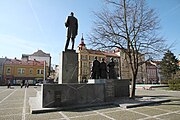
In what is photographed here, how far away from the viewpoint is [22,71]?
56.7 metres

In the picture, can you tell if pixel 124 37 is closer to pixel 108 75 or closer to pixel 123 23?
pixel 123 23

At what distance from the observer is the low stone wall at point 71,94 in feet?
28.7

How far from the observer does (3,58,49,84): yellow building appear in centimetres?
5500

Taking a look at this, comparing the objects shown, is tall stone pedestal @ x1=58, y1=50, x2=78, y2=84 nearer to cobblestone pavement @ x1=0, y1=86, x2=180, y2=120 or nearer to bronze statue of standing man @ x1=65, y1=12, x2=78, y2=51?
bronze statue of standing man @ x1=65, y1=12, x2=78, y2=51

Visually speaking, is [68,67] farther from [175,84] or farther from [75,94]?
[175,84]

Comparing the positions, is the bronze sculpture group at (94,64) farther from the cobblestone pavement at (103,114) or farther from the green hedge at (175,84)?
the green hedge at (175,84)

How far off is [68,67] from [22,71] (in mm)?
51090

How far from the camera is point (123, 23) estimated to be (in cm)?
1402

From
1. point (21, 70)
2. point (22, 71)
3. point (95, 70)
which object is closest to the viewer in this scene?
point (95, 70)

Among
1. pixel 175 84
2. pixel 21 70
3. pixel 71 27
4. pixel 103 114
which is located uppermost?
pixel 71 27

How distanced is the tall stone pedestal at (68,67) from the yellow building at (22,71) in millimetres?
49656

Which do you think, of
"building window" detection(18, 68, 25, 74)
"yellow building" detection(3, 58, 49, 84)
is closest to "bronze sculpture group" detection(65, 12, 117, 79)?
"yellow building" detection(3, 58, 49, 84)

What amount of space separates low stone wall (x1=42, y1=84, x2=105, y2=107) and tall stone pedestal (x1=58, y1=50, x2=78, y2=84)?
133 centimetres

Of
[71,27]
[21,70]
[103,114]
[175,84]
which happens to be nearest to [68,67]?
[71,27]
